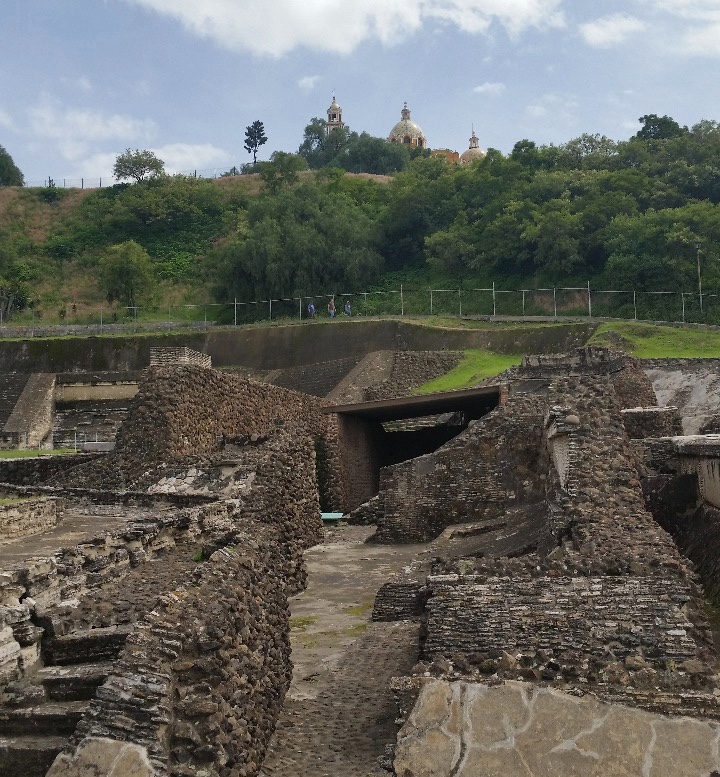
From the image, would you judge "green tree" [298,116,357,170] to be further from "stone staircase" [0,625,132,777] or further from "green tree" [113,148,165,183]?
"stone staircase" [0,625,132,777]

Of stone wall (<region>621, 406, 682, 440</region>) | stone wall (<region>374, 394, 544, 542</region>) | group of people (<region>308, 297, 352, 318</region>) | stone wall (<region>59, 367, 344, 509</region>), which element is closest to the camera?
stone wall (<region>374, 394, 544, 542</region>)

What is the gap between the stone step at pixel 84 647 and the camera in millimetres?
6656

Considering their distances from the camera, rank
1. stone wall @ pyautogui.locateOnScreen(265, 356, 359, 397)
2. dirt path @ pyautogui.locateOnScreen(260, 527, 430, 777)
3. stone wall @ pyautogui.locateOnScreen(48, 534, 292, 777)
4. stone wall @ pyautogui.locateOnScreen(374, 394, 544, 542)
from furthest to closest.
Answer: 1. stone wall @ pyautogui.locateOnScreen(265, 356, 359, 397)
2. stone wall @ pyautogui.locateOnScreen(374, 394, 544, 542)
3. dirt path @ pyautogui.locateOnScreen(260, 527, 430, 777)
4. stone wall @ pyautogui.locateOnScreen(48, 534, 292, 777)

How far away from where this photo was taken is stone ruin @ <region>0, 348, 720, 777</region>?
508cm

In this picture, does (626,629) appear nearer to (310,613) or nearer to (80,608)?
(80,608)

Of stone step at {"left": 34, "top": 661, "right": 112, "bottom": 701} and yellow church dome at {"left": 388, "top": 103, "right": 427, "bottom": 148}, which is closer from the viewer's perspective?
stone step at {"left": 34, "top": 661, "right": 112, "bottom": 701}

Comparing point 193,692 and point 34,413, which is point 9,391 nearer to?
point 34,413

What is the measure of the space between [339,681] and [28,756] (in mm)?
3223

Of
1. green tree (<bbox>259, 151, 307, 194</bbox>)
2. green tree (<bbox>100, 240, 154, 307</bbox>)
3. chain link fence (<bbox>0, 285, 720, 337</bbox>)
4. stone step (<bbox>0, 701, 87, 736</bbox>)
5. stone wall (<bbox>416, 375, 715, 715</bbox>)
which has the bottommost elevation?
stone step (<bbox>0, 701, 87, 736</bbox>)

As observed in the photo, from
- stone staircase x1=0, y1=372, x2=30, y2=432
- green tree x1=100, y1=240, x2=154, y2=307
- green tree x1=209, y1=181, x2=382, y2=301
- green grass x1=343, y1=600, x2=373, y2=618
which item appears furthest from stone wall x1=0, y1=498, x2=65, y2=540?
green tree x1=100, y1=240, x2=154, y2=307

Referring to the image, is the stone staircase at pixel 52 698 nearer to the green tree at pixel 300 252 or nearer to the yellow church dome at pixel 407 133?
the green tree at pixel 300 252

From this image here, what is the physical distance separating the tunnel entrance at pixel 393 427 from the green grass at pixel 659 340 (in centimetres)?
791

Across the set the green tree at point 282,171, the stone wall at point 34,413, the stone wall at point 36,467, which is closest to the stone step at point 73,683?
the stone wall at point 36,467

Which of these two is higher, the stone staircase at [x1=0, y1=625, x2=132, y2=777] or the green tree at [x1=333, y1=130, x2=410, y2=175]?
the green tree at [x1=333, y1=130, x2=410, y2=175]
